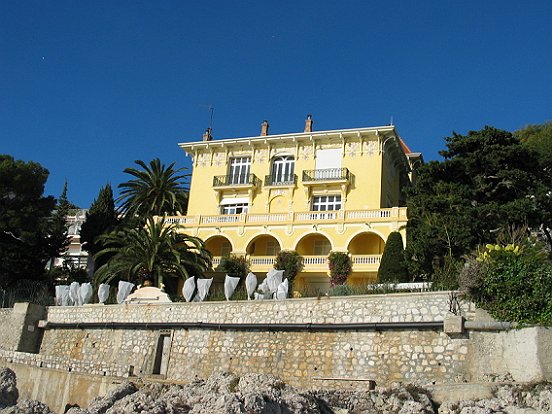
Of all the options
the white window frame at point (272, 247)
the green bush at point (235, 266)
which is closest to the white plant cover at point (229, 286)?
the green bush at point (235, 266)

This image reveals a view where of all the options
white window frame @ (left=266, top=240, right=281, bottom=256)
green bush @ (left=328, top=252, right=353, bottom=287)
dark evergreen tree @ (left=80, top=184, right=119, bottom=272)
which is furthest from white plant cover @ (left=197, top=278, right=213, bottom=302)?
dark evergreen tree @ (left=80, top=184, right=119, bottom=272)

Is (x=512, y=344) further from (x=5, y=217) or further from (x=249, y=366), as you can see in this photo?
(x=5, y=217)

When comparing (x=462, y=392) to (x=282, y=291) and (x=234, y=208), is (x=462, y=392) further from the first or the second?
(x=234, y=208)

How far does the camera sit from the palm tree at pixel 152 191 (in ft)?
149

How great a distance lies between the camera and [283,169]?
42094 millimetres

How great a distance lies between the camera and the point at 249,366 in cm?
2008

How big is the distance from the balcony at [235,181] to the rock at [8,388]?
74.1ft

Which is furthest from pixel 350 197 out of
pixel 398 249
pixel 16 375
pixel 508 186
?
pixel 16 375

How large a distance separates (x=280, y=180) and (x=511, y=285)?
84.0ft

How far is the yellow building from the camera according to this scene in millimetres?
36531

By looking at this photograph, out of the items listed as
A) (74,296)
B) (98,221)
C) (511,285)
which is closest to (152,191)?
(98,221)

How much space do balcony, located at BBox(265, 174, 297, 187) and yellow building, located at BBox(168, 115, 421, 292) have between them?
7cm

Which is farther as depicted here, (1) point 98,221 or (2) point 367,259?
(1) point 98,221

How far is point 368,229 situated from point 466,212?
8.03 m
